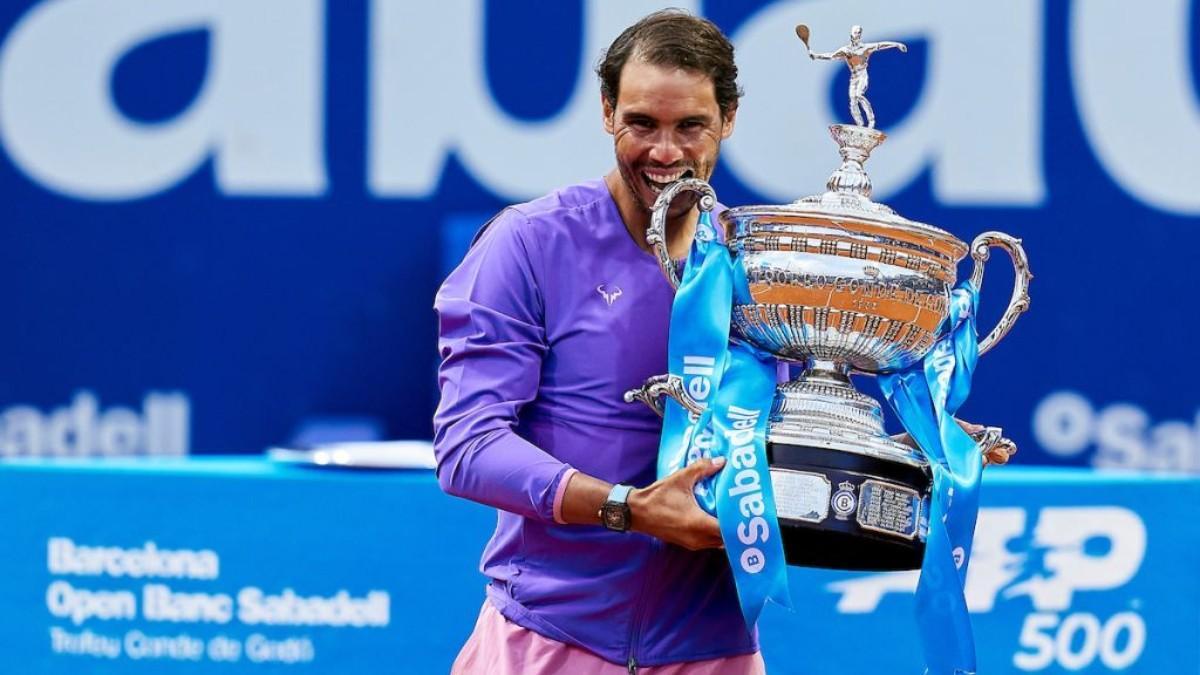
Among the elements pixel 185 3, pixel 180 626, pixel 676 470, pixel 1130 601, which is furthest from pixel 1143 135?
pixel 676 470

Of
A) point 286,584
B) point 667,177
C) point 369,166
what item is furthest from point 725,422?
point 369,166

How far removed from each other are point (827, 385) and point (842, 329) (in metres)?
0.09

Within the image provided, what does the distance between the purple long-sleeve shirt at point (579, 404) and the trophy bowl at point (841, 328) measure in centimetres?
10

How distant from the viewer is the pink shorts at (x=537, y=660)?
2182 mm

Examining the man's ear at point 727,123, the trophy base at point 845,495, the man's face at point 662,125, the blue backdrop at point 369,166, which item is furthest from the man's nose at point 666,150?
the blue backdrop at point 369,166

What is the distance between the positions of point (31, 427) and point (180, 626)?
5.15 feet

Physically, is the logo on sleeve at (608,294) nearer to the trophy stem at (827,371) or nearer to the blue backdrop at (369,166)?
the trophy stem at (827,371)

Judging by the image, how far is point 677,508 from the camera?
79.5 inches

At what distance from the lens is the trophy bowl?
6.77 feet

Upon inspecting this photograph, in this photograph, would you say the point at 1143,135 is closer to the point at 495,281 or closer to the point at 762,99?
the point at 762,99

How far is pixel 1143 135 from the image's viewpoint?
500 centimetres

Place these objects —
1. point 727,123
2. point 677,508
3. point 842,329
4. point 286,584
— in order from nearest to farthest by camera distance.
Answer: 1. point 677,508
2. point 842,329
3. point 727,123
4. point 286,584

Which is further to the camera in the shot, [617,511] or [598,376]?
[598,376]

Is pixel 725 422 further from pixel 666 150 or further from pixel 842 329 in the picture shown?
pixel 666 150
